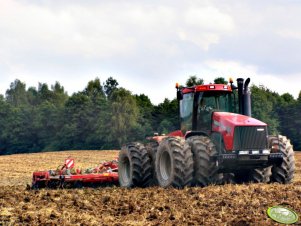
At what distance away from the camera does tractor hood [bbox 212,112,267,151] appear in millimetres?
13234

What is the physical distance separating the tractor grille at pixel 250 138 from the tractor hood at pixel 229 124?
0.26 ft

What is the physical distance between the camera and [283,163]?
13.8 meters

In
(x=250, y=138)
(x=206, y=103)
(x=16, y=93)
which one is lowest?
(x=250, y=138)

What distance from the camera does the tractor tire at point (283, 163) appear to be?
13797 mm

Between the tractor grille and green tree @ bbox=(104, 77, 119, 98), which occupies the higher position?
green tree @ bbox=(104, 77, 119, 98)

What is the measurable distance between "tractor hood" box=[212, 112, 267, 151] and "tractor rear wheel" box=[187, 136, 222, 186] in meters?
0.52

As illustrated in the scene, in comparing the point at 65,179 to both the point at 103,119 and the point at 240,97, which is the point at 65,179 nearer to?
the point at 240,97

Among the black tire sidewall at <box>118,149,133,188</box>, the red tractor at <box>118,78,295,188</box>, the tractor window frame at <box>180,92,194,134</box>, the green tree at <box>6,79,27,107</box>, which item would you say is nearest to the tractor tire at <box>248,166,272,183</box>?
the red tractor at <box>118,78,295,188</box>

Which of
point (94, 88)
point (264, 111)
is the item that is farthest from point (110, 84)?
point (264, 111)

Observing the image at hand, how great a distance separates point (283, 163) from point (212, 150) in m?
2.30

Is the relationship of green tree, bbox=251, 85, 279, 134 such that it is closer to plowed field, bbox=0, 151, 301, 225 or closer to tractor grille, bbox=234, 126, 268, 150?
tractor grille, bbox=234, 126, 268, 150

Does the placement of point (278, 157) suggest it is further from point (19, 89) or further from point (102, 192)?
point (19, 89)

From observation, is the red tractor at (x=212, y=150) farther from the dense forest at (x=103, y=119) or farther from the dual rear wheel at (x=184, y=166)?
the dense forest at (x=103, y=119)

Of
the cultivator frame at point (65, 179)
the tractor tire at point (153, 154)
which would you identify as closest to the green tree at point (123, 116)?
the cultivator frame at point (65, 179)
